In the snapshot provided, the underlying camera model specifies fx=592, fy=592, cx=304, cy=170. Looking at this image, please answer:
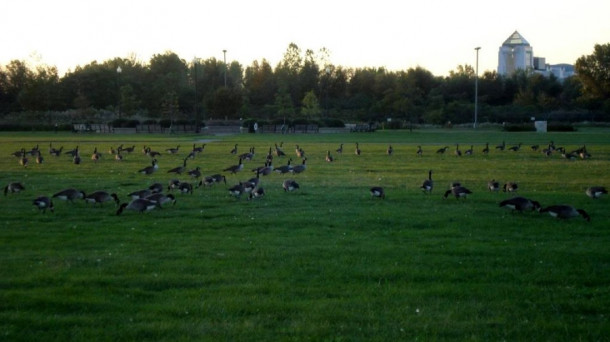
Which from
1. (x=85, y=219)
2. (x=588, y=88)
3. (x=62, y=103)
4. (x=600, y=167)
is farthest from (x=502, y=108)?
(x=85, y=219)

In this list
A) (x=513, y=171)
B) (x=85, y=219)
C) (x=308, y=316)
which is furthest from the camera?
(x=513, y=171)

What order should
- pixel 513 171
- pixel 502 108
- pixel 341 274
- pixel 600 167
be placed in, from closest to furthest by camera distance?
pixel 341 274, pixel 513 171, pixel 600 167, pixel 502 108

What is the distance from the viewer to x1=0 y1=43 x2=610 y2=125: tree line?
105 m

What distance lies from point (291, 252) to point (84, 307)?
14.7 ft

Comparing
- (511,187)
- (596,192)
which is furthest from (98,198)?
(596,192)

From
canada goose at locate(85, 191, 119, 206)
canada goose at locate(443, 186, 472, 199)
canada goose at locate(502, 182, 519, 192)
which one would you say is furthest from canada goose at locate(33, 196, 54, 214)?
canada goose at locate(502, 182, 519, 192)

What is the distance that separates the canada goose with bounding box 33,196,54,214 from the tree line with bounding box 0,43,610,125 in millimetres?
73626

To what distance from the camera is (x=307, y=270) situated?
10.7 metres

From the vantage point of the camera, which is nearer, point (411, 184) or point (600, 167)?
point (411, 184)

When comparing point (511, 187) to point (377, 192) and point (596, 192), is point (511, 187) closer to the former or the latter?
point (596, 192)

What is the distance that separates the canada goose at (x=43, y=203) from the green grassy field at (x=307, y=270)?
41 cm

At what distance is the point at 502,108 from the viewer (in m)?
122

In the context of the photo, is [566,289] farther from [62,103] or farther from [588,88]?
[62,103]

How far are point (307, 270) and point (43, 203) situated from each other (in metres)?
9.58
